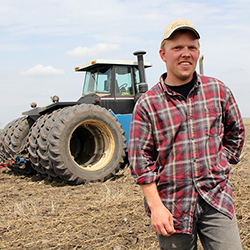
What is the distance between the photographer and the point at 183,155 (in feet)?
5.71

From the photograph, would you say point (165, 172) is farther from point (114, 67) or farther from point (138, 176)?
point (114, 67)

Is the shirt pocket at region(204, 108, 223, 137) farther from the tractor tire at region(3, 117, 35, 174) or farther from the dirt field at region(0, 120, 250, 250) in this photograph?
the tractor tire at region(3, 117, 35, 174)

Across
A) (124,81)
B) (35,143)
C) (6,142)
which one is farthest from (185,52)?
(6,142)

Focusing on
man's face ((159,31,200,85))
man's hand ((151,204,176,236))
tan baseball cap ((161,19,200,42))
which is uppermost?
tan baseball cap ((161,19,200,42))

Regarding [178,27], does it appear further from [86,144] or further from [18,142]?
[18,142]

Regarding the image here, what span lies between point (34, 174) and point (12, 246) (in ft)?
12.0

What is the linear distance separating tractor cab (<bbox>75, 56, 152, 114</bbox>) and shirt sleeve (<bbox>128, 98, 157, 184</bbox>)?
15.5 feet

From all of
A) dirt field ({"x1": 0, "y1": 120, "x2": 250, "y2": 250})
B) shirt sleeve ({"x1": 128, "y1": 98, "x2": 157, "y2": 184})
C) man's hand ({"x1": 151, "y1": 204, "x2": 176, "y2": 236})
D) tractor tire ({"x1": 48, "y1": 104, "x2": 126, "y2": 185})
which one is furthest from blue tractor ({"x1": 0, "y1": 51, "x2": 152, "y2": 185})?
man's hand ({"x1": 151, "y1": 204, "x2": 176, "y2": 236})

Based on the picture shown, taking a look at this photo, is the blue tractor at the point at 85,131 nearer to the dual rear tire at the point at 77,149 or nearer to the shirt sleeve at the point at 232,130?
the dual rear tire at the point at 77,149

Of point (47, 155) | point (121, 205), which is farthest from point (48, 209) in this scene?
point (47, 155)

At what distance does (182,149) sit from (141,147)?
203 millimetres

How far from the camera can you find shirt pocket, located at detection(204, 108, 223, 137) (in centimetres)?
178

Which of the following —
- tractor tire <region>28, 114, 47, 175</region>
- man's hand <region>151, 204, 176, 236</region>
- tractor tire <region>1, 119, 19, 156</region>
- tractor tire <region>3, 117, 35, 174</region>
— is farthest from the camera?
tractor tire <region>1, 119, 19, 156</region>

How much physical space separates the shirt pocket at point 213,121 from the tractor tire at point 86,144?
367 centimetres
